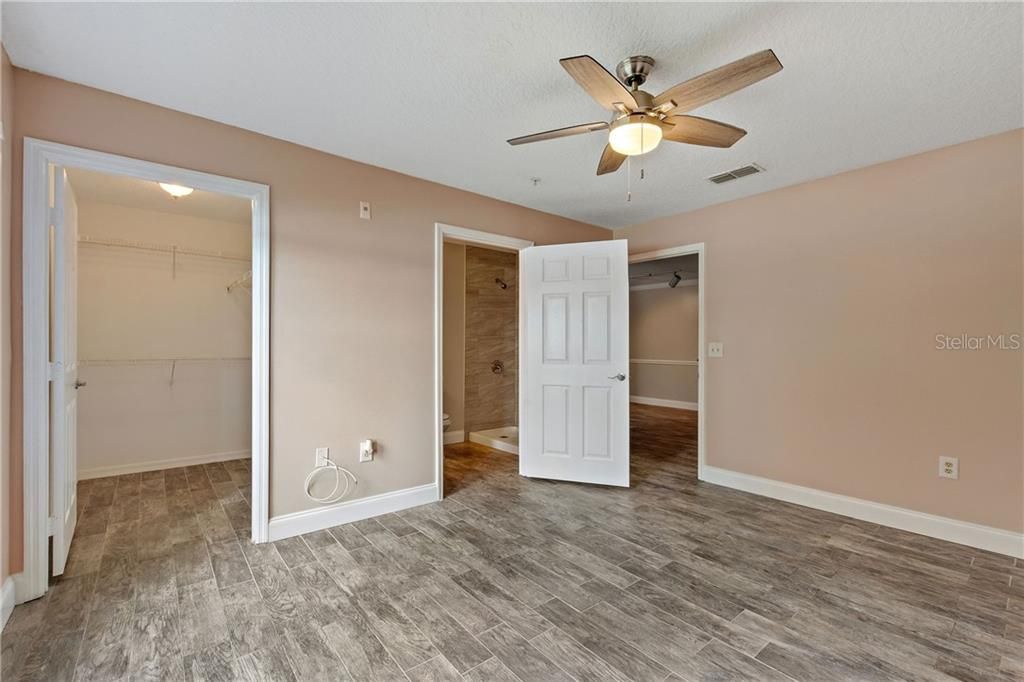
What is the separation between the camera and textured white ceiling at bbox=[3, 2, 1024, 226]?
1669 millimetres

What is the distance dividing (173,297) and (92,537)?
2.40 m

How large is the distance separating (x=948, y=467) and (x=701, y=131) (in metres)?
2.66

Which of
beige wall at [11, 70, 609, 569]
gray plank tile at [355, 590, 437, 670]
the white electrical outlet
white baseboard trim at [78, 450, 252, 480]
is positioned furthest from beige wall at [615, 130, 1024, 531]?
white baseboard trim at [78, 450, 252, 480]

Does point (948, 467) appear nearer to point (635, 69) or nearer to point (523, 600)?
point (523, 600)

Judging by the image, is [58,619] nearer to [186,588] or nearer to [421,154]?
[186,588]

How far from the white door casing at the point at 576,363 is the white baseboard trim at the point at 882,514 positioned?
0.97 meters

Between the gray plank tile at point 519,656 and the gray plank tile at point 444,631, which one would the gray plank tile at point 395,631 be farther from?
the gray plank tile at point 519,656

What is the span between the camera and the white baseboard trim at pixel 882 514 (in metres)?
2.54

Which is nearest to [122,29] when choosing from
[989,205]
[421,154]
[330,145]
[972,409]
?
[330,145]

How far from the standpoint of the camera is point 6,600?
1.87m

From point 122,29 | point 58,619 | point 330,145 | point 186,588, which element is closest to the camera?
point 122,29

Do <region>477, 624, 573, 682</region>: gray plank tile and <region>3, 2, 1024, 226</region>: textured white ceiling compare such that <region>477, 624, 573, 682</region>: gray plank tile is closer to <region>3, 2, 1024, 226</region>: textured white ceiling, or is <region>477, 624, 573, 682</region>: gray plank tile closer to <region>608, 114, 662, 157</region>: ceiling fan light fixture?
<region>608, 114, 662, 157</region>: ceiling fan light fixture

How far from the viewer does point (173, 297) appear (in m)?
4.23

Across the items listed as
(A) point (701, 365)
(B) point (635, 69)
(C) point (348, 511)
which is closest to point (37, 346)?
(C) point (348, 511)
